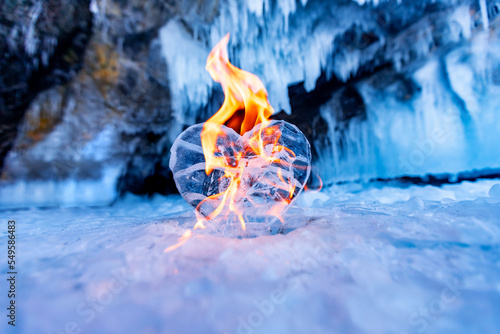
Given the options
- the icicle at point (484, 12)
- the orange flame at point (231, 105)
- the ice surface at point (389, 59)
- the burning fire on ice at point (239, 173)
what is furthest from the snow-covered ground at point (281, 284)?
the icicle at point (484, 12)

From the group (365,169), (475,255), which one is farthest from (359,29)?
(475,255)

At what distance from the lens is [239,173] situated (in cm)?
141

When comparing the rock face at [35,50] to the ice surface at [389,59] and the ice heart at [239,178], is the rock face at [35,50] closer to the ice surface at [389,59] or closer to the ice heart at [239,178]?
the ice surface at [389,59]

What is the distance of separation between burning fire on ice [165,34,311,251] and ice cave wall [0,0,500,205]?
3158 mm

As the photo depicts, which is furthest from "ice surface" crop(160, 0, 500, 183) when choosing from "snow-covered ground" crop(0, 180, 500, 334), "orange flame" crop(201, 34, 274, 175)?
"snow-covered ground" crop(0, 180, 500, 334)

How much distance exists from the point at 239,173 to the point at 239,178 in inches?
1.3

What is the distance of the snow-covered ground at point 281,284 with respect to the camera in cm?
61

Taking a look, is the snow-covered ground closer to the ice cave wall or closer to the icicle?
the ice cave wall

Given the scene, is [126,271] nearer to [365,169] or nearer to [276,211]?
[276,211]

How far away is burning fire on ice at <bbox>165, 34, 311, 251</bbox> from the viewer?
1.41 metres

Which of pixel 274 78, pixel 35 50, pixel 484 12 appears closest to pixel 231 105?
pixel 274 78

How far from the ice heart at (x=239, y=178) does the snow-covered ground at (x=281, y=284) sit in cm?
34

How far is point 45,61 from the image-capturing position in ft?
12.2

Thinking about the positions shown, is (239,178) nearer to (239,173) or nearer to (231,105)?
(239,173)
